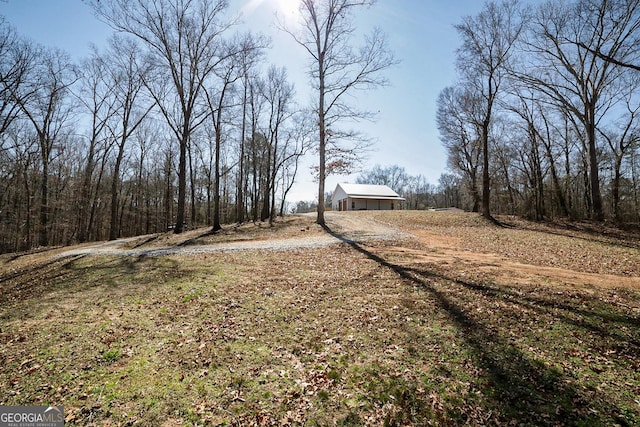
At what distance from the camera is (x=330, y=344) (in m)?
4.52

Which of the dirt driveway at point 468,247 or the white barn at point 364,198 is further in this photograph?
the white barn at point 364,198

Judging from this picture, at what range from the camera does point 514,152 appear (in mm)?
27547

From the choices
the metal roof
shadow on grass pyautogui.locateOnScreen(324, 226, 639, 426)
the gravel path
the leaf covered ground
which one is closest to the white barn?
the metal roof

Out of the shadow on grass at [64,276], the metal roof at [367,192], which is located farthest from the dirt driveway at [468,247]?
the metal roof at [367,192]

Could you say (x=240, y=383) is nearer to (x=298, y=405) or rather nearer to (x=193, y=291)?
(x=298, y=405)

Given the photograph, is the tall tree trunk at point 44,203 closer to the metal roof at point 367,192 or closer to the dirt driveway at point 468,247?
the dirt driveway at point 468,247

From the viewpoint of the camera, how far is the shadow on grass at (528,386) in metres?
3.03

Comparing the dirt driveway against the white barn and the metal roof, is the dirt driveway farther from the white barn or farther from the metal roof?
the metal roof

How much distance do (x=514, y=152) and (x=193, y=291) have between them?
104ft

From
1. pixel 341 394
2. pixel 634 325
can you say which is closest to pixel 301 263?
pixel 341 394

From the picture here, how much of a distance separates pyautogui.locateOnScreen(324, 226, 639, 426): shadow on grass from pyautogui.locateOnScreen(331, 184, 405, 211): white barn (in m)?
35.6

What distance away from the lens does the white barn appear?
40.9 metres

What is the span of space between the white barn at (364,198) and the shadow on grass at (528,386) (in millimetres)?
35626

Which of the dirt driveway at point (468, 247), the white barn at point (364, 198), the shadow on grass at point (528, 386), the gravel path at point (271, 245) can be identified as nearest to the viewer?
the shadow on grass at point (528, 386)
